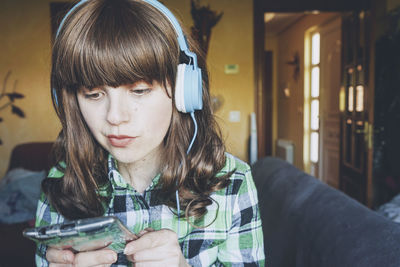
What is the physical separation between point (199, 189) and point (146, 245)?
0.96ft

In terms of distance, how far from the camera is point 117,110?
0.64m

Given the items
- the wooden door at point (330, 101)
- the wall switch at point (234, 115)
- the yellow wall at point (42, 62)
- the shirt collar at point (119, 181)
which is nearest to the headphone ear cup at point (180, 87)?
the shirt collar at point (119, 181)

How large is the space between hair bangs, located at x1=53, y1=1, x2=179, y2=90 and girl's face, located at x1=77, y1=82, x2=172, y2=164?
2 centimetres

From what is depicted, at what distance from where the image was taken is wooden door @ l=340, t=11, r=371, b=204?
3.24 meters

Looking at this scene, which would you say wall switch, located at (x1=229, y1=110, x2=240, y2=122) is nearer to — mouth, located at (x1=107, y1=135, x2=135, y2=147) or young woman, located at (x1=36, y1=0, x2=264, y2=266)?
young woman, located at (x1=36, y1=0, x2=264, y2=266)

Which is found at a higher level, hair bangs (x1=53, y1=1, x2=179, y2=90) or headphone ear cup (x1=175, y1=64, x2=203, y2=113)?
hair bangs (x1=53, y1=1, x2=179, y2=90)

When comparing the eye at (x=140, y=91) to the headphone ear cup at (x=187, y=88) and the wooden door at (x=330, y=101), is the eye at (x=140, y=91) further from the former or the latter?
the wooden door at (x=330, y=101)

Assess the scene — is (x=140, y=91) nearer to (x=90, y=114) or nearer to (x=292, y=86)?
(x=90, y=114)

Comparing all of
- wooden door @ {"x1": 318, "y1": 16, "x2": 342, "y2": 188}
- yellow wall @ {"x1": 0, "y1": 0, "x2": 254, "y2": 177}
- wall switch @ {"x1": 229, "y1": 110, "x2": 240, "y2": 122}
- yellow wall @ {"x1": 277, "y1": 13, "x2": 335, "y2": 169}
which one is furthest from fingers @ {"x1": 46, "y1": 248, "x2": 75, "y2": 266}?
yellow wall @ {"x1": 277, "y1": 13, "x2": 335, "y2": 169}

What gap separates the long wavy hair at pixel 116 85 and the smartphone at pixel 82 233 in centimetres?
Answer: 29

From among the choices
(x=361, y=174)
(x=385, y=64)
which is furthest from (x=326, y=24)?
(x=361, y=174)

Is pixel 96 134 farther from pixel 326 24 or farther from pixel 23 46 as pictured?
pixel 326 24

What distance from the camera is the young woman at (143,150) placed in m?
0.64

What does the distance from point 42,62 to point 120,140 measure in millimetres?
3113
